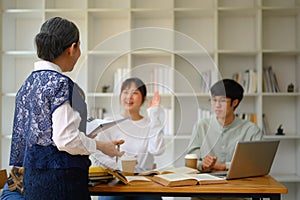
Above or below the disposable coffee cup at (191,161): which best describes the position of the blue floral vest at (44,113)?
above

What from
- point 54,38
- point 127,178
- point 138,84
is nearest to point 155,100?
point 138,84

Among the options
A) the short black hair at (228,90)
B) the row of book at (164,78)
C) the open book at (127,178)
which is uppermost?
the row of book at (164,78)

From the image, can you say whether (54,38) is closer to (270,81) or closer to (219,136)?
(219,136)

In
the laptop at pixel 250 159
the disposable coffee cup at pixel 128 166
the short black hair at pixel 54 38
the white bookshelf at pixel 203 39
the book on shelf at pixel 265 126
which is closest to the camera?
the short black hair at pixel 54 38

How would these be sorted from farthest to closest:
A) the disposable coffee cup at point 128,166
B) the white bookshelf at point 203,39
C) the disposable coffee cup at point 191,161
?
the white bookshelf at point 203,39 → the disposable coffee cup at point 191,161 → the disposable coffee cup at point 128,166

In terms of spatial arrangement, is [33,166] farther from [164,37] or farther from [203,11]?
[203,11]

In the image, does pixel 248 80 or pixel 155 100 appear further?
pixel 248 80

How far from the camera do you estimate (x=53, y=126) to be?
163cm

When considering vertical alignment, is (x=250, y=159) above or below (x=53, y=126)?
below

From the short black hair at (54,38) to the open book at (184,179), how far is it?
2.45 ft

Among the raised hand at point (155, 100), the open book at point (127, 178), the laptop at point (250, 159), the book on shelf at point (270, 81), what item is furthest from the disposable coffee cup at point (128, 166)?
the book on shelf at point (270, 81)

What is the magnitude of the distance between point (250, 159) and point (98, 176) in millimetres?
756

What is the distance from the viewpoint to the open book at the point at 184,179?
6.52ft

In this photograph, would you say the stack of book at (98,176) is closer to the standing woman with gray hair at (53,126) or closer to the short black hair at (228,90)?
the standing woman with gray hair at (53,126)
